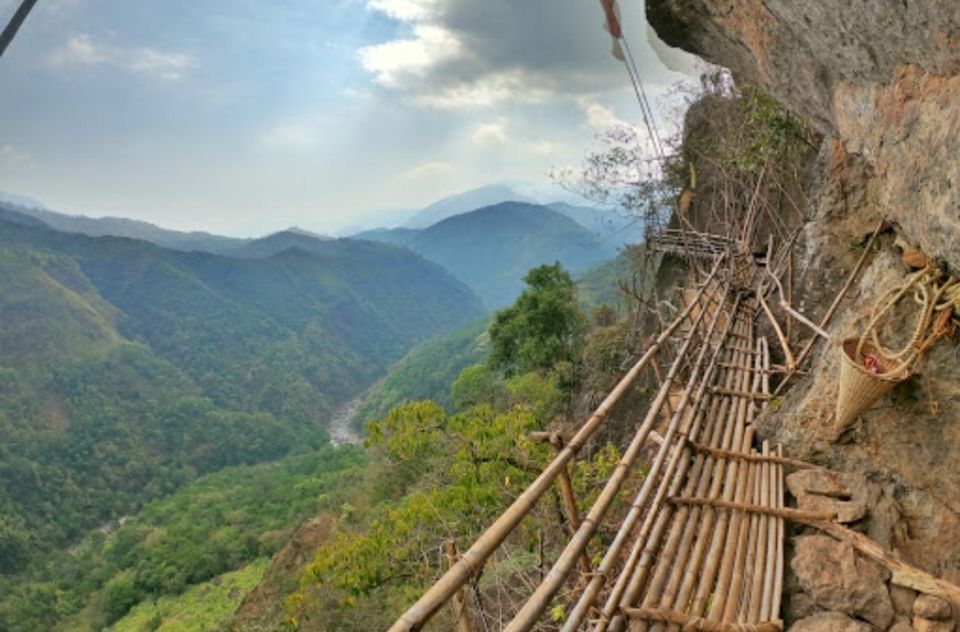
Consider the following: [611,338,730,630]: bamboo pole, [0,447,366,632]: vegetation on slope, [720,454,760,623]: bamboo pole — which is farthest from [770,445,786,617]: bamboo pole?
[0,447,366,632]: vegetation on slope

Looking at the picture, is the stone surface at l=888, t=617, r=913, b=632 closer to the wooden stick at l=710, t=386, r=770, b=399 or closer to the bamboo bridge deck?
the bamboo bridge deck

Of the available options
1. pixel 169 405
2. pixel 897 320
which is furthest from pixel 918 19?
pixel 169 405

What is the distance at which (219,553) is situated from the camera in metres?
32.1

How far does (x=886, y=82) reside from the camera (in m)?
2.29

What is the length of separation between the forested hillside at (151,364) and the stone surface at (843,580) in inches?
1665

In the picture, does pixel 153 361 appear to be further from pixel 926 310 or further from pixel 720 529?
pixel 926 310

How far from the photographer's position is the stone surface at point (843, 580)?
2.19 m

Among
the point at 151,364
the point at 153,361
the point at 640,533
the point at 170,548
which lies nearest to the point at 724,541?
the point at 640,533

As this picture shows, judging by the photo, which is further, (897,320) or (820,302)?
(820,302)

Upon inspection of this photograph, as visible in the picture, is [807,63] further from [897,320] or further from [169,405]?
[169,405]

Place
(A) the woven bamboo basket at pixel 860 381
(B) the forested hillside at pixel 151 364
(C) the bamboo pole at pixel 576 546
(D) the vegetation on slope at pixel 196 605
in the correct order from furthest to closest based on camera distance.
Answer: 1. (B) the forested hillside at pixel 151 364
2. (D) the vegetation on slope at pixel 196 605
3. (A) the woven bamboo basket at pixel 860 381
4. (C) the bamboo pole at pixel 576 546

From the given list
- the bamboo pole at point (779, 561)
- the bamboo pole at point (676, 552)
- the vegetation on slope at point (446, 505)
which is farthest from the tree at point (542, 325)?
the bamboo pole at point (779, 561)

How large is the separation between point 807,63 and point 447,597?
2816 millimetres

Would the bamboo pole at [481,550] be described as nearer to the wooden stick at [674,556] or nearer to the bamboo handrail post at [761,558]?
the wooden stick at [674,556]
